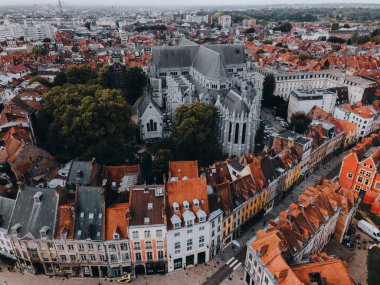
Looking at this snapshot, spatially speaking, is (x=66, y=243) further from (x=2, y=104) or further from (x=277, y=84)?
(x=277, y=84)

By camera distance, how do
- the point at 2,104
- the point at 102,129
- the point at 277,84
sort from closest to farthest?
1. the point at 102,129
2. the point at 2,104
3. the point at 277,84

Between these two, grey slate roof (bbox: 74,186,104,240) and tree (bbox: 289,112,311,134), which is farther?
tree (bbox: 289,112,311,134)

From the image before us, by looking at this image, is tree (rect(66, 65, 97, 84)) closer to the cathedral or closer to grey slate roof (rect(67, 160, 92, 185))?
the cathedral

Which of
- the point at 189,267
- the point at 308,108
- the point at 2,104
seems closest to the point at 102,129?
the point at 189,267

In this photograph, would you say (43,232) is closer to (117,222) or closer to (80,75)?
(117,222)

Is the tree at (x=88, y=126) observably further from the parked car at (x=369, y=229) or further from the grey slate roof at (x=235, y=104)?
the parked car at (x=369, y=229)

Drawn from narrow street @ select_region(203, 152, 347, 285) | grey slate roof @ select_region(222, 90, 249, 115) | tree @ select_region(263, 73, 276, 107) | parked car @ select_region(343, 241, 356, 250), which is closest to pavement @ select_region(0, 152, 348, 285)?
narrow street @ select_region(203, 152, 347, 285)

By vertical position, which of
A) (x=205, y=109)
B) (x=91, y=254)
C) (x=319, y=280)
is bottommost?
(x=91, y=254)
